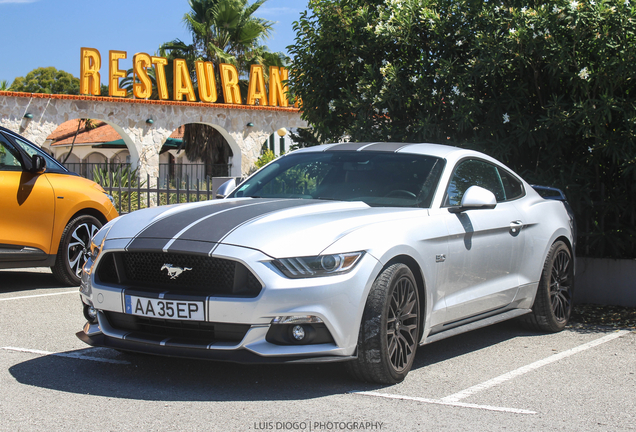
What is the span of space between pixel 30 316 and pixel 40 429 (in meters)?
3.36

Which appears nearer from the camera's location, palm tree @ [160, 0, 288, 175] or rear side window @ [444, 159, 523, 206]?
rear side window @ [444, 159, 523, 206]

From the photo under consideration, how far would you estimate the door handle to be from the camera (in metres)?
5.97

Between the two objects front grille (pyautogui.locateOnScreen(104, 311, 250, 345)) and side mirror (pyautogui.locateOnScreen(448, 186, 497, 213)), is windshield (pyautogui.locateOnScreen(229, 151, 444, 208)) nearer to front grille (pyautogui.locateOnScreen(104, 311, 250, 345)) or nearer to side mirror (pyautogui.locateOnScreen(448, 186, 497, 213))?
side mirror (pyautogui.locateOnScreen(448, 186, 497, 213))

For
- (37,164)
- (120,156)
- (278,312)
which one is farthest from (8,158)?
(120,156)

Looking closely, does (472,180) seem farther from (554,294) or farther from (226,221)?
(226,221)

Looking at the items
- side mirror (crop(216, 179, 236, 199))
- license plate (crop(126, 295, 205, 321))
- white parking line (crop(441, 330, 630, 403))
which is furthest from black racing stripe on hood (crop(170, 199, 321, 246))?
white parking line (crop(441, 330, 630, 403))

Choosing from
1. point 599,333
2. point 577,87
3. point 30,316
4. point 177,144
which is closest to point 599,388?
point 599,333

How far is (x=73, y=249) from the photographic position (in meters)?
8.84

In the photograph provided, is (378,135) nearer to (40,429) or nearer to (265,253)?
(265,253)

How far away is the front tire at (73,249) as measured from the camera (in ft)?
28.5

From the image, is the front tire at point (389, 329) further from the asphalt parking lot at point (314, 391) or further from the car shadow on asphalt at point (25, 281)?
the car shadow on asphalt at point (25, 281)

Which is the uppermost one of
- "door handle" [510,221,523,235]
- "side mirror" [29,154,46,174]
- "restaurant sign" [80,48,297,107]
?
"restaurant sign" [80,48,297,107]

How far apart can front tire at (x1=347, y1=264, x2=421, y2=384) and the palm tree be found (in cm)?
2874

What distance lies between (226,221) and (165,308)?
2.11ft
